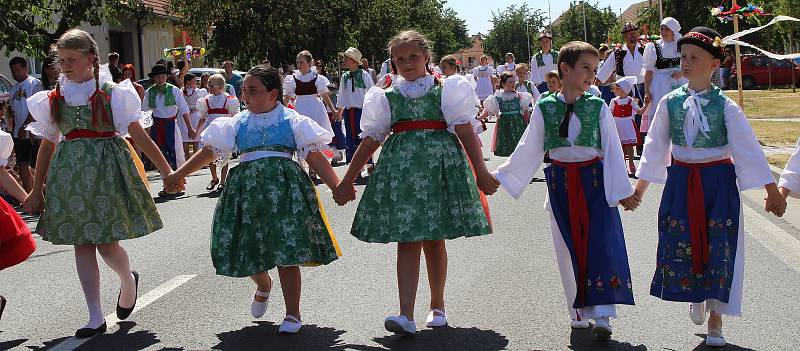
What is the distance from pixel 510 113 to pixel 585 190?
10283 millimetres

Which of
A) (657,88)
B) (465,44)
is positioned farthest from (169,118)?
(465,44)

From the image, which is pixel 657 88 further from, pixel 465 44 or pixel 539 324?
pixel 465 44

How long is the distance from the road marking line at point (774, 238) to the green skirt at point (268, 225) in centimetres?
376

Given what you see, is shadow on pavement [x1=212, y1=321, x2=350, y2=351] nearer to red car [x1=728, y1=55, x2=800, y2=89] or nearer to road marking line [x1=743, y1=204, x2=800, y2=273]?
road marking line [x1=743, y1=204, x2=800, y2=273]

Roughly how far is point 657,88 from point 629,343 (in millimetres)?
9137

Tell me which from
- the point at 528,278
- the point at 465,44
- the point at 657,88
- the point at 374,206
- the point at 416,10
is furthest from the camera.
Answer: the point at 465,44

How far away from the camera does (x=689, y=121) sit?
6016 mm

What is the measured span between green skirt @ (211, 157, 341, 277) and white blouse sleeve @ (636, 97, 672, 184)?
5.79ft

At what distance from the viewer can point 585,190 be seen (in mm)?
6199

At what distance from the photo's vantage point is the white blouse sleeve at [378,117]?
6590 millimetres

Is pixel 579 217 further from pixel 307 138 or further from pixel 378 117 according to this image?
Answer: pixel 307 138

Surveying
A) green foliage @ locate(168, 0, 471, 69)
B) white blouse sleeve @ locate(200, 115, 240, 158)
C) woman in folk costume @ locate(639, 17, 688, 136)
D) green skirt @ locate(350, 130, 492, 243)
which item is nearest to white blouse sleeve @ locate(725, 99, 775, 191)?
green skirt @ locate(350, 130, 492, 243)

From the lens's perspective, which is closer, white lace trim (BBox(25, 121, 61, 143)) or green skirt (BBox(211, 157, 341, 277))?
green skirt (BBox(211, 157, 341, 277))

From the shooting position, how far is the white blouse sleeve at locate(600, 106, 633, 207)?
6.05 meters
